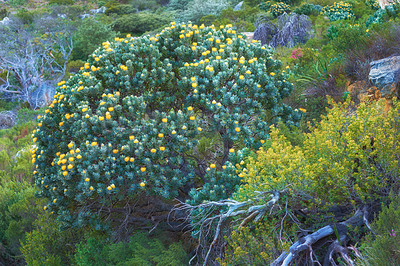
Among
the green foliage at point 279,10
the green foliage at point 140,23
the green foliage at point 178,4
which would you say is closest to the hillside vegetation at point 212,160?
the green foliage at point 279,10

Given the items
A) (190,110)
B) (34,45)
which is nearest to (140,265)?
(190,110)

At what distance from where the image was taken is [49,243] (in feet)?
17.1

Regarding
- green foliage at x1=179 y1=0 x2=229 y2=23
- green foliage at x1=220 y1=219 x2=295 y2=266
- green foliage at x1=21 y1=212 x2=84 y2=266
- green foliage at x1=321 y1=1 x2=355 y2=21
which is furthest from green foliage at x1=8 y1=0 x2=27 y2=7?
green foliage at x1=220 y1=219 x2=295 y2=266

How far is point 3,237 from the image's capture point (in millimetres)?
6316

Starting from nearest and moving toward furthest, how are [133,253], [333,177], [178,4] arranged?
[333,177]
[133,253]
[178,4]

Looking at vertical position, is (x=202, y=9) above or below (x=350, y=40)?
below

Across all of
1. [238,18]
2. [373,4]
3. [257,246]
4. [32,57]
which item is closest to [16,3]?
[32,57]

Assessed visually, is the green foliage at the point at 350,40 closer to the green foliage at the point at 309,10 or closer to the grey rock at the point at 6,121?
the green foliage at the point at 309,10

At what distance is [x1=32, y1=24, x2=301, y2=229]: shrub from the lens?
13.4ft

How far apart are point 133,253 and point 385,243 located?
2.88 m

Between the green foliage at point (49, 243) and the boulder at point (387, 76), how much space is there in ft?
16.1

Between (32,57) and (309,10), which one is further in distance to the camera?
(32,57)

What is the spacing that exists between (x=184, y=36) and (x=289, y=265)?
3284 mm

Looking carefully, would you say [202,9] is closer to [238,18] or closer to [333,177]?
[238,18]
